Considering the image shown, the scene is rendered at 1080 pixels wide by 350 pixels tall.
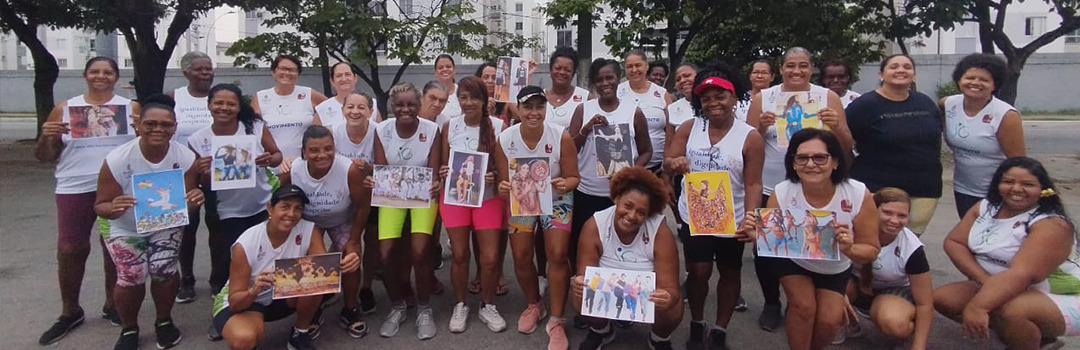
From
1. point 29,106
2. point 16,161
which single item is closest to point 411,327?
point 16,161

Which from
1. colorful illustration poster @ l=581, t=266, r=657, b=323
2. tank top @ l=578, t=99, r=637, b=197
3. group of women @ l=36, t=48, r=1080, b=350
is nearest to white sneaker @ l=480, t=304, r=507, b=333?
group of women @ l=36, t=48, r=1080, b=350

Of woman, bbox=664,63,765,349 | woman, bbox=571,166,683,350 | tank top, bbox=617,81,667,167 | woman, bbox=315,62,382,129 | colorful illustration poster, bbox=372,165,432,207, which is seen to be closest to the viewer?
woman, bbox=571,166,683,350

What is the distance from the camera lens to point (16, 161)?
14.0m

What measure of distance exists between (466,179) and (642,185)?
1.17 meters

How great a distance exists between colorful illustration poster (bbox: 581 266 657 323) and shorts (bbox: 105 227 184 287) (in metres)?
2.45

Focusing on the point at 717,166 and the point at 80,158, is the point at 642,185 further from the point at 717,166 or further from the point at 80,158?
the point at 80,158

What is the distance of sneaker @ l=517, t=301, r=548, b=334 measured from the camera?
15.4ft

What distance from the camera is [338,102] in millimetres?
5684

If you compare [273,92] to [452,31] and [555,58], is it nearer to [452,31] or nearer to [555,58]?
[555,58]

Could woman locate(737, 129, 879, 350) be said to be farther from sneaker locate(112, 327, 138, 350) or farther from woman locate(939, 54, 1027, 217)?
sneaker locate(112, 327, 138, 350)

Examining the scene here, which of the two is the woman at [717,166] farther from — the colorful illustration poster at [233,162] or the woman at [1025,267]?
the colorful illustration poster at [233,162]

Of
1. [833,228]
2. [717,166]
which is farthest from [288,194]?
[833,228]

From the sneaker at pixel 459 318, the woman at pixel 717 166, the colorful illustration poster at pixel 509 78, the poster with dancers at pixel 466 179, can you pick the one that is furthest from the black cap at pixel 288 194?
the woman at pixel 717 166

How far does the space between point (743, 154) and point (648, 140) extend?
2.87 ft
